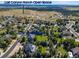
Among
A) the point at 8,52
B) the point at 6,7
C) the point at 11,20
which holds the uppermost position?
the point at 6,7

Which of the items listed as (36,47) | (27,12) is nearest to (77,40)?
(36,47)

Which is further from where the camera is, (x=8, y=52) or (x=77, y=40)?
(x=77, y=40)

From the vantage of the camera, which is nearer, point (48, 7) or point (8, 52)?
point (8, 52)

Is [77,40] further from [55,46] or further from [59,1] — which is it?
[59,1]

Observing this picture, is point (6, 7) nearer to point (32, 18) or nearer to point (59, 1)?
point (32, 18)

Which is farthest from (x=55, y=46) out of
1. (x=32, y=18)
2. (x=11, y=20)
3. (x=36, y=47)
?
(x=11, y=20)

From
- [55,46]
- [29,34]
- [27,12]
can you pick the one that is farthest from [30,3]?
[55,46]

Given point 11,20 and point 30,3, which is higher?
point 30,3

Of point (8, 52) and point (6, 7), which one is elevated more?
point (6, 7)
